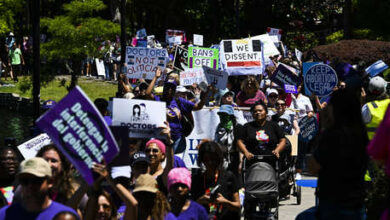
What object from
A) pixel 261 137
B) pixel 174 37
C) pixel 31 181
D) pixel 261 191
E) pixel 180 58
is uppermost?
pixel 174 37

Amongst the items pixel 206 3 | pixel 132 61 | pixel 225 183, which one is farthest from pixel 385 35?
pixel 206 3

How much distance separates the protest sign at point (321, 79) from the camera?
13.2 m

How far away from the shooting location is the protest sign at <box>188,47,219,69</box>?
17.4m

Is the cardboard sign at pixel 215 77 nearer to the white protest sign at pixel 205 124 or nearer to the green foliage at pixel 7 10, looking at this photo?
the white protest sign at pixel 205 124

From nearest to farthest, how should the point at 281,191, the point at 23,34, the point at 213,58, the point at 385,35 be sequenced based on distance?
1. the point at 385,35
2. the point at 281,191
3. the point at 213,58
4. the point at 23,34

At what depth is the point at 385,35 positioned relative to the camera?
5.84 meters

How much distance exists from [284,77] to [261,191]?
578 centimetres

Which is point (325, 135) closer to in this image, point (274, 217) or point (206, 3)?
point (274, 217)

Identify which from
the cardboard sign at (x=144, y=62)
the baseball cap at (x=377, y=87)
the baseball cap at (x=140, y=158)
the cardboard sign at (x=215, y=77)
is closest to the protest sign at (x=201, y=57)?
the cardboard sign at (x=144, y=62)

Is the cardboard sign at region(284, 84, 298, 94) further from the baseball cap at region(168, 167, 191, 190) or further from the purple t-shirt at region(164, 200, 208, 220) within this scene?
the purple t-shirt at region(164, 200, 208, 220)

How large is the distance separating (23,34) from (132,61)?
25052mm

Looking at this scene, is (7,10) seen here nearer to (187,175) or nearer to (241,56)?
(241,56)

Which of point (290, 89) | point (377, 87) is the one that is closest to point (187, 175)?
point (377, 87)

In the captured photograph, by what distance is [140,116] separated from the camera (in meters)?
9.14
